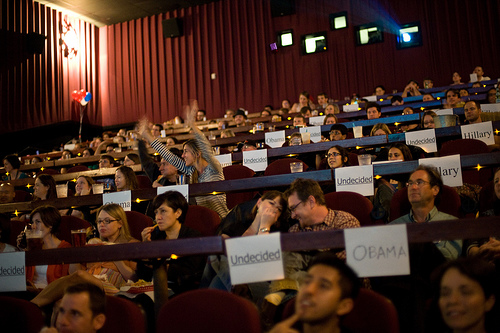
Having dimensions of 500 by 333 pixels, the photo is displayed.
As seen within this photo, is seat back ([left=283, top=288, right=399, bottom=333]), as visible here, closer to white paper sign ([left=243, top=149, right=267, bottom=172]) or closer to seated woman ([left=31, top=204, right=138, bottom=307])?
seated woman ([left=31, top=204, right=138, bottom=307])

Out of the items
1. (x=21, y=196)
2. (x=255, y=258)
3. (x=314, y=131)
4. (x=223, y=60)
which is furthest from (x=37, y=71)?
(x=255, y=258)

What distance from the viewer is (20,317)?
68.4 inches

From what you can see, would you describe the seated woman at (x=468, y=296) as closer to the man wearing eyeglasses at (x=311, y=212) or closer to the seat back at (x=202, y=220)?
the man wearing eyeglasses at (x=311, y=212)

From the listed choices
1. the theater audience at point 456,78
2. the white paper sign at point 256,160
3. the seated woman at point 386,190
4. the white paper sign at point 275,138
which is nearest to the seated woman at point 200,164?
the white paper sign at point 256,160

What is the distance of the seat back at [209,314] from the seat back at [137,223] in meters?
1.47

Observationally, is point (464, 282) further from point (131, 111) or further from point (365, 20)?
point (131, 111)

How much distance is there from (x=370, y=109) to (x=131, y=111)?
7.39 metres

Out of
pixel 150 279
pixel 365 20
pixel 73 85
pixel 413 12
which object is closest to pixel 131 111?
pixel 73 85

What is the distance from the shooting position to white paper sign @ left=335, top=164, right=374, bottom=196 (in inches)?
107

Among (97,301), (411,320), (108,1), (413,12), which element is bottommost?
(411,320)

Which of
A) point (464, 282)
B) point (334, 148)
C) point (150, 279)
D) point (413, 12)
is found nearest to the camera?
point (464, 282)

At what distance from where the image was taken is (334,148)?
3.60 m

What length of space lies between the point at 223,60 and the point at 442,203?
29.4 feet

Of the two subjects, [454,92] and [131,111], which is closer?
[454,92]
